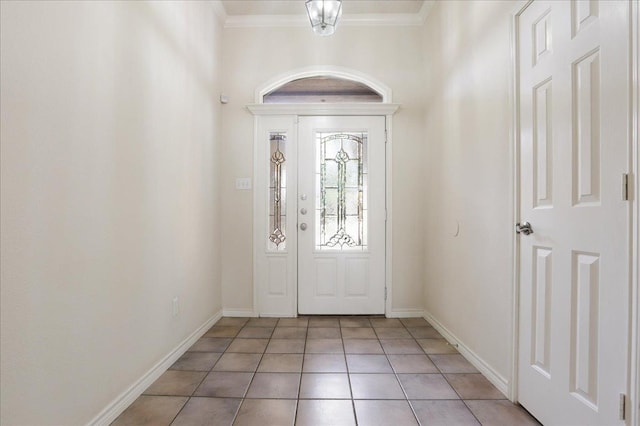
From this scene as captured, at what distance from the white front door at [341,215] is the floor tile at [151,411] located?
1.77 meters

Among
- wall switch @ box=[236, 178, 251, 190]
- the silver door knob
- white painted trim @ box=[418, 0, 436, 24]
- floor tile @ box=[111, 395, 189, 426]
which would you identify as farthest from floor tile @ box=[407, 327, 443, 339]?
white painted trim @ box=[418, 0, 436, 24]

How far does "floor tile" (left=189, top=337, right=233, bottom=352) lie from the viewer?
2664mm

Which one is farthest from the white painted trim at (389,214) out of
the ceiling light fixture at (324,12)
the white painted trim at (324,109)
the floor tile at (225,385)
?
the floor tile at (225,385)

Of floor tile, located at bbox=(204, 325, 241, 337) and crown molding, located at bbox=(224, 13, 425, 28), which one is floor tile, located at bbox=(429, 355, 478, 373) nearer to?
floor tile, located at bbox=(204, 325, 241, 337)

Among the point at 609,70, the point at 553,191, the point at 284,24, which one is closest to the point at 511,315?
the point at 553,191

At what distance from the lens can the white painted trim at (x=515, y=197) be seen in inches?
74.5

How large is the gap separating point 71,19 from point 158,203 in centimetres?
106

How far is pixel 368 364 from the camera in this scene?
7.83 feet

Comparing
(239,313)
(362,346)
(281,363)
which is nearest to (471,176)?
→ (362,346)

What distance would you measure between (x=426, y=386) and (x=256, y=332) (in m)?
1.53

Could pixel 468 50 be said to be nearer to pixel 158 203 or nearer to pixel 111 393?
pixel 158 203

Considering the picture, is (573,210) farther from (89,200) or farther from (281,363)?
(89,200)

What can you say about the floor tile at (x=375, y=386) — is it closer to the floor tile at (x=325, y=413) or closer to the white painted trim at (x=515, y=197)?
the floor tile at (x=325, y=413)

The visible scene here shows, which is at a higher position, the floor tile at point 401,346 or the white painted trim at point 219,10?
the white painted trim at point 219,10
